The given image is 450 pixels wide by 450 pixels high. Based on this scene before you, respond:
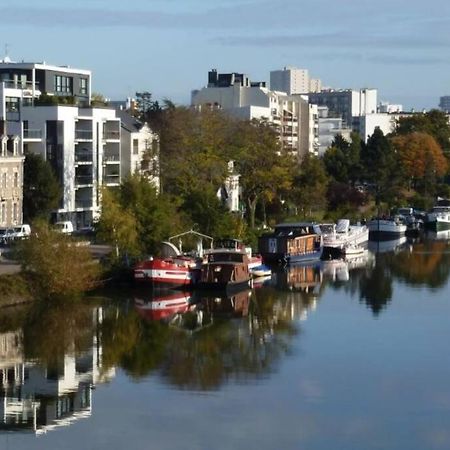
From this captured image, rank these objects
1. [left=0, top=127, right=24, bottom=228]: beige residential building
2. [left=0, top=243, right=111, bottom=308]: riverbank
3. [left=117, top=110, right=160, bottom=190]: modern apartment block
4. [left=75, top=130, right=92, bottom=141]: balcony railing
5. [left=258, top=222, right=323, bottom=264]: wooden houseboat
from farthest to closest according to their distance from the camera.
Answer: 1. [left=117, top=110, right=160, bottom=190]: modern apartment block
2. [left=75, top=130, right=92, bottom=141]: balcony railing
3. [left=258, top=222, right=323, bottom=264]: wooden houseboat
4. [left=0, top=127, right=24, bottom=228]: beige residential building
5. [left=0, top=243, right=111, bottom=308]: riverbank

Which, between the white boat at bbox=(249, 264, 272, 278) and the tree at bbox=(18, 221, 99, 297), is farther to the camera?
the white boat at bbox=(249, 264, 272, 278)

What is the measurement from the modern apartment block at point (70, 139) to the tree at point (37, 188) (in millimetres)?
791

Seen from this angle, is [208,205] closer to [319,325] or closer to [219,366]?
[319,325]

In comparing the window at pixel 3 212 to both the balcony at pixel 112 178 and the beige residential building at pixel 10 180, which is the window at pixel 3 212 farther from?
the balcony at pixel 112 178

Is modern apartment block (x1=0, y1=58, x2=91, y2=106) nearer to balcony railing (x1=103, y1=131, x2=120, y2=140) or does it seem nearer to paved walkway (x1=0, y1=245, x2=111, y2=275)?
balcony railing (x1=103, y1=131, x2=120, y2=140)

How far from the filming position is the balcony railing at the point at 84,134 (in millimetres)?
53062

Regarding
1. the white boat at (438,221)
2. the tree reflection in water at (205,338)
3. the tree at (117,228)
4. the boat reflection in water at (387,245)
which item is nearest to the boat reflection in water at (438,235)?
the white boat at (438,221)

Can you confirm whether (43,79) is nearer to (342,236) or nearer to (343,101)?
(342,236)

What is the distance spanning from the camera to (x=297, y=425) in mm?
22594

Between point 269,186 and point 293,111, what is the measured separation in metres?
36.8

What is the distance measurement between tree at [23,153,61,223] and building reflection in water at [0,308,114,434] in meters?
18.1

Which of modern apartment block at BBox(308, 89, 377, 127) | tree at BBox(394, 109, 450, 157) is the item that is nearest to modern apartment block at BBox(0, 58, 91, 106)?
tree at BBox(394, 109, 450, 157)

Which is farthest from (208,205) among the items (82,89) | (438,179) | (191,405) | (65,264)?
(438,179)

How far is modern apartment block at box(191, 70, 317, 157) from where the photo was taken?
295ft
